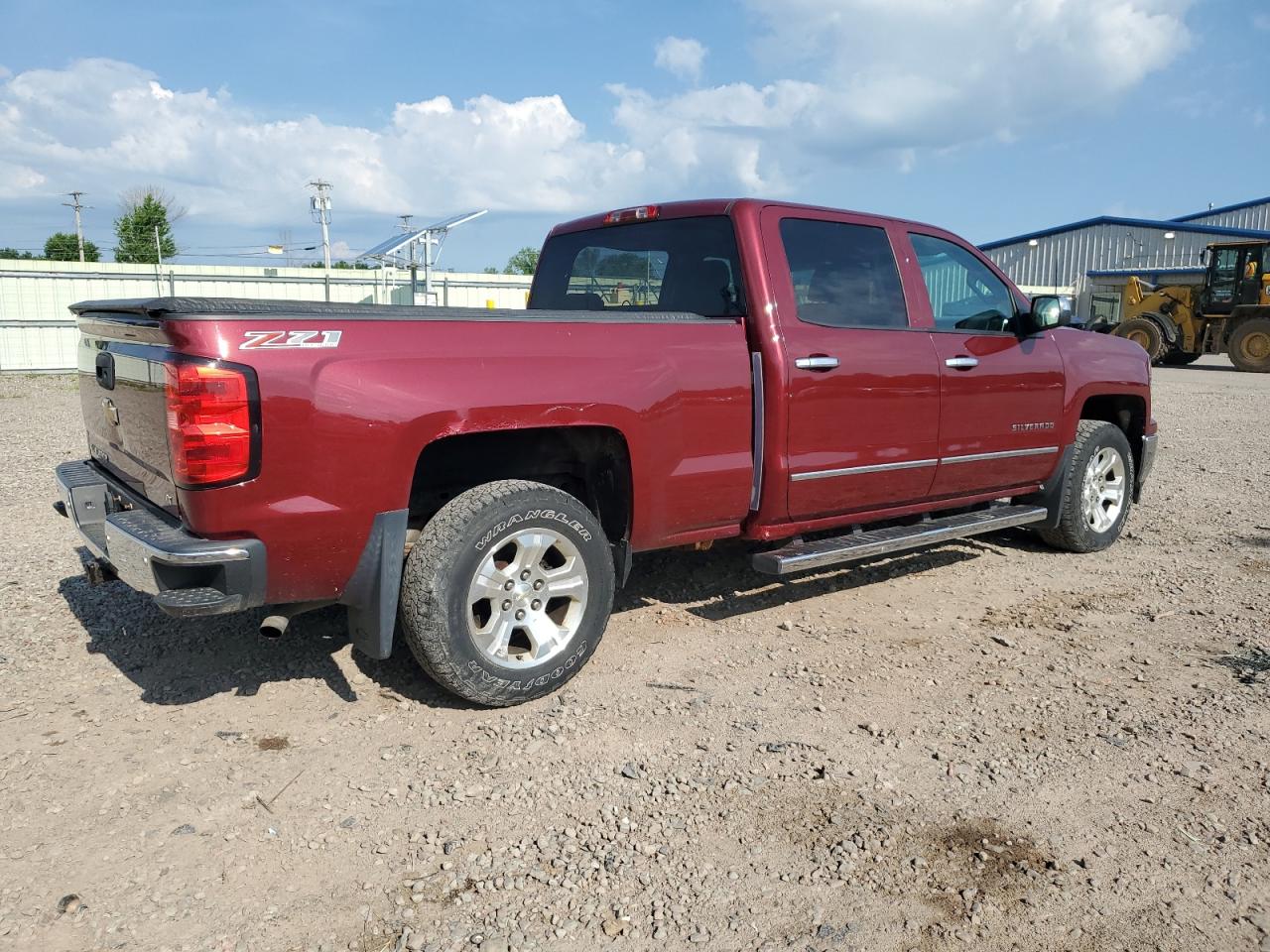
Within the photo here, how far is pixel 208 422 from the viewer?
297cm

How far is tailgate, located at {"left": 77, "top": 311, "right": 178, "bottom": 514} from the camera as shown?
316cm

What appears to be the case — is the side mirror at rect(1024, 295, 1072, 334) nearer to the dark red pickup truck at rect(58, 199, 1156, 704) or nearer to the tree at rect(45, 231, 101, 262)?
the dark red pickup truck at rect(58, 199, 1156, 704)

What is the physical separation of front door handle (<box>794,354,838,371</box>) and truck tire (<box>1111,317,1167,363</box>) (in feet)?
70.2

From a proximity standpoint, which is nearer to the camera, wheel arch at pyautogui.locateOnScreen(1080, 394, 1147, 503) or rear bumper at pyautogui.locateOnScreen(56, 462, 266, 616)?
rear bumper at pyautogui.locateOnScreen(56, 462, 266, 616)

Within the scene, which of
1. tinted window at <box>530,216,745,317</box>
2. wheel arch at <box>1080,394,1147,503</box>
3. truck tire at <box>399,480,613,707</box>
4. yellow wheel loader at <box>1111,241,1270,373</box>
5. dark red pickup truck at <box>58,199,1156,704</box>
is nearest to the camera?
dark red pickup truck at <box>58,199,1156,704</box>

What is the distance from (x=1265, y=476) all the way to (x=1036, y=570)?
438 centimetres

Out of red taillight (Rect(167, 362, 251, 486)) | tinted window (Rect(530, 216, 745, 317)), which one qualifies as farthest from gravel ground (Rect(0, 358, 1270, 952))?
tinted window (Rect(530, 216, 745, 317))

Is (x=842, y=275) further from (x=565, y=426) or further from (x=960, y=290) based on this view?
(x=565, y=426)

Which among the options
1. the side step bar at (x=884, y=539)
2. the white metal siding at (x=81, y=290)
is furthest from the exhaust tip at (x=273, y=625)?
the white metal siding at (x=81, y=290)

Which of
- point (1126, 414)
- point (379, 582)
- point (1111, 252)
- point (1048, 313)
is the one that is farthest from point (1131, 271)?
point (379, 582)

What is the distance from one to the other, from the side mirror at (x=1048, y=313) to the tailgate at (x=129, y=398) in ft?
13.7

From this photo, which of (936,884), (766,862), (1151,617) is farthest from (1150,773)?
(1151,617)

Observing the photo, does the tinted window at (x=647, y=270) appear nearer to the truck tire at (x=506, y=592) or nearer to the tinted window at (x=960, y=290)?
the tinted window at (x=960, y=290)

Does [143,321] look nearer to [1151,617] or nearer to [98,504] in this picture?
[98,504]
